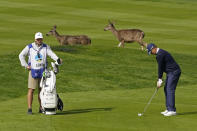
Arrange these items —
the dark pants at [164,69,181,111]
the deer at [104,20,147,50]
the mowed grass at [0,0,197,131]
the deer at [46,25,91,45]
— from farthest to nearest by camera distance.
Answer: the deer at [104,20,147,50]
the deer at [46,25,91,45]
the dark pants at [164,69,181,111]
the mowed grass at [0,0,197,131]

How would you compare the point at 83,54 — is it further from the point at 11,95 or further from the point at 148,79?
the point at 11,95

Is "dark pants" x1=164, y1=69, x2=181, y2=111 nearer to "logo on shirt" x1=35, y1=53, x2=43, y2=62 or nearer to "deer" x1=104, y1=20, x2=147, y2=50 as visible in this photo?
"logo on shirt" x1=35, y1=53, x2=43, y2=62

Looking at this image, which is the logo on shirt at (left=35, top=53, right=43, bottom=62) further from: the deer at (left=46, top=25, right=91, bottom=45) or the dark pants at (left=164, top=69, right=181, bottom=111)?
the deer at (left=46, top=25, right=91, bottom=45)

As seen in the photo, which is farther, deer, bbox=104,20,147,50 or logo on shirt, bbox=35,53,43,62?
deer, bbox=104,20,147,50

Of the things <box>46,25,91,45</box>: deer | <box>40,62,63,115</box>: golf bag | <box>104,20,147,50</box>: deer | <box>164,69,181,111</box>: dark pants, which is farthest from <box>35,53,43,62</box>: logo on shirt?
<box>104,20,147,50</box>: deer

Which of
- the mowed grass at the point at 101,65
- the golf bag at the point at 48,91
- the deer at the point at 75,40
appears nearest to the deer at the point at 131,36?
the mowed grass at the point at 101,65

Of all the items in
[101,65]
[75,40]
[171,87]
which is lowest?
[101,65]

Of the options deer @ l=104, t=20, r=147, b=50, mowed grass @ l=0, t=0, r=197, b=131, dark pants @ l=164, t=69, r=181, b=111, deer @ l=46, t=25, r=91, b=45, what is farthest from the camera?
deer @ l=104, t=20, r=147, b=50

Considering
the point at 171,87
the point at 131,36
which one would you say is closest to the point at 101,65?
the point at 131,36

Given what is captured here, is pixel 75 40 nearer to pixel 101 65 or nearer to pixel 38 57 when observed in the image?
pixel 101 65

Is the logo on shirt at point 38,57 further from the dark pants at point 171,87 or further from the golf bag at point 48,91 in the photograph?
the dark pants at point 171,87

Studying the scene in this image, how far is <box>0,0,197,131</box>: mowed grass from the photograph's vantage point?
1588 centimetres

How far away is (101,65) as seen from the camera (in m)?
28.1

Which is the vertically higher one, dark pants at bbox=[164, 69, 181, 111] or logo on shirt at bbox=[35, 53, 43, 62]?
logo on shirt at bbox=[35, 53, 43, 62]
